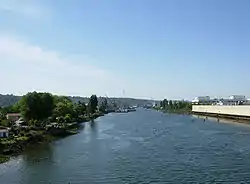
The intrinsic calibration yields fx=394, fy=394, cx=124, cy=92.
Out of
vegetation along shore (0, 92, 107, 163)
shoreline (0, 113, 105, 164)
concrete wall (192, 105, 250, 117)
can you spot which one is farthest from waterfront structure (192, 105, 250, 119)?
shoreline (0, 113, 105, 164)

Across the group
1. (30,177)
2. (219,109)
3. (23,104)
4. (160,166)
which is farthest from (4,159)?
(219,109)

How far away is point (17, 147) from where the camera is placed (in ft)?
103

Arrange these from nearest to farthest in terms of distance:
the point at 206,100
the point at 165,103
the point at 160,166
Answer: the point at 160,166 < the point at 206,100 < the point at 165,103

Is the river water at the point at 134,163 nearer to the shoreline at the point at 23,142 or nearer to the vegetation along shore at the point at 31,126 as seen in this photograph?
the shoreline at the point at 23,142

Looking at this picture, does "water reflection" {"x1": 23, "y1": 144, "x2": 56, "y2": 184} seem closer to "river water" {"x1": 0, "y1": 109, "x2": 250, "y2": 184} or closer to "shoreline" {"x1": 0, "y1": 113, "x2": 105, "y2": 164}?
"river water" {"x1": 0, "y1": 109, "x2": 250, "y2": 184}

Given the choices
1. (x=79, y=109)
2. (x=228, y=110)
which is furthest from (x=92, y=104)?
(x=228, y=110)

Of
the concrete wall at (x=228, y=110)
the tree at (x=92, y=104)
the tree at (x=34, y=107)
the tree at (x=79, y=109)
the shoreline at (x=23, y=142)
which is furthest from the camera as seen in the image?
the tree at (x=92, y=104)

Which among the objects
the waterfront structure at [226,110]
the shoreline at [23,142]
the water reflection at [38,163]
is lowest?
the water reflection at [38,163]

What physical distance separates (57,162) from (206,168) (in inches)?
378

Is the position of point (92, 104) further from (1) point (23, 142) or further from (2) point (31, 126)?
(1) point (23, 142)

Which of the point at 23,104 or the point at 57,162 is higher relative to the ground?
the point at 23,104

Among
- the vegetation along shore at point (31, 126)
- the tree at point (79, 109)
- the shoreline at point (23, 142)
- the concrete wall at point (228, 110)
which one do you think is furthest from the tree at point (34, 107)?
the concrete wall at point (228, 110)

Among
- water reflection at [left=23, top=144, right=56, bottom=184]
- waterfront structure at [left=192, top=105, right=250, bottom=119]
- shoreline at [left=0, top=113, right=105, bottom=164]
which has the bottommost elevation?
water reflection at [left=23, top=144, right=56, bottom=184]

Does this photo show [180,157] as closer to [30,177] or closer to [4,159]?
[30,177]
